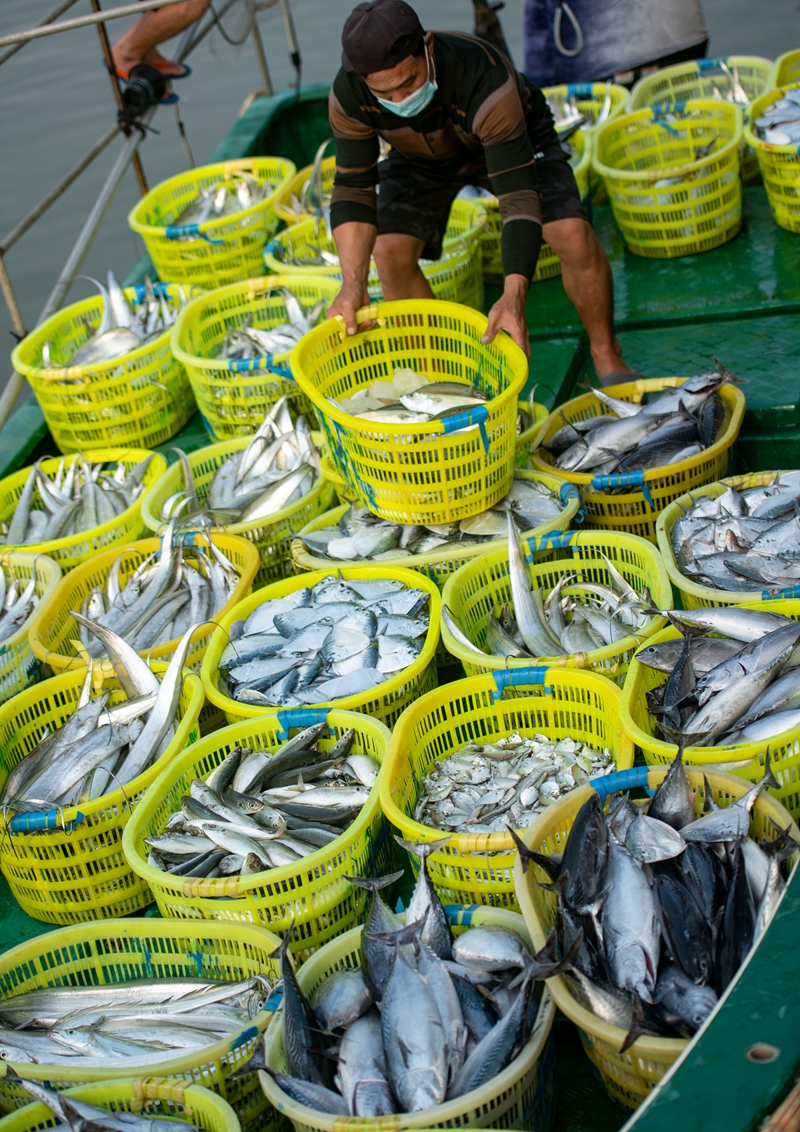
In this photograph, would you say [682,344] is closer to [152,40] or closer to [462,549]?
[462,549]

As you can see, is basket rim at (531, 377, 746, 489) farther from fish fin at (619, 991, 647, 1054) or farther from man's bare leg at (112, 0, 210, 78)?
man's bare leg at (112, 0, 210, 78)

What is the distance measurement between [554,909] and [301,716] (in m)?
1.02

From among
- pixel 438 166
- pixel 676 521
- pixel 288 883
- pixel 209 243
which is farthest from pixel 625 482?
pixel 209 243

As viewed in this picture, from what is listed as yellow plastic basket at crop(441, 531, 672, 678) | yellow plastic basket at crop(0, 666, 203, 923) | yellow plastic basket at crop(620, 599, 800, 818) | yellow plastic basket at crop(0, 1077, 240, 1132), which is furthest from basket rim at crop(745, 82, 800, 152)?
yellow plastic basket at crop(0, 1077, 240, 1132)

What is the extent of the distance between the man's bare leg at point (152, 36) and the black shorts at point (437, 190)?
368cm

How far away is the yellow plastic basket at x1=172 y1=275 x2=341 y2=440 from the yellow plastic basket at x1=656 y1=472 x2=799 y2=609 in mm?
1819

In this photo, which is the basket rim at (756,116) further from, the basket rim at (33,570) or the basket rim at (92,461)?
the basket rim at (33,570)

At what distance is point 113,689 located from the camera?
3.47 metres

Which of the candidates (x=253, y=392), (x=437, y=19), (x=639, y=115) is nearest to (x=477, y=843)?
(x=253, y=392)

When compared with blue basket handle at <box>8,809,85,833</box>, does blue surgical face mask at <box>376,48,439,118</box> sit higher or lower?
higher

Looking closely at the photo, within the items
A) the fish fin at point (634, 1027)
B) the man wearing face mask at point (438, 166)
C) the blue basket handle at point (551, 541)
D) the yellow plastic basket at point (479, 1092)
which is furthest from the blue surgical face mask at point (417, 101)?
the fish fin at point (634, 1027)

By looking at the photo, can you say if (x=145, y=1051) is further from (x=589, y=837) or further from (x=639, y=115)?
(x=639, y=115)

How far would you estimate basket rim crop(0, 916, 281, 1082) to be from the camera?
2.19 metres

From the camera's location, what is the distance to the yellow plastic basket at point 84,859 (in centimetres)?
291
